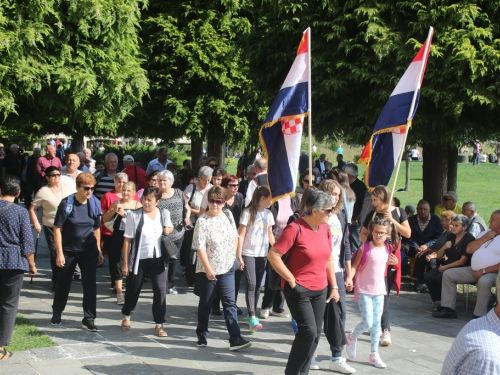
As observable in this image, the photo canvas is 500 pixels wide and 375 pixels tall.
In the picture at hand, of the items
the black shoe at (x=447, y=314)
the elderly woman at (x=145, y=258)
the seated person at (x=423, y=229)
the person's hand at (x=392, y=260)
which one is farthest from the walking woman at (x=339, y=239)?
the seated person at (x=423, y=229)

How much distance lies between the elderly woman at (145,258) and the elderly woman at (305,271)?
2.22 metres

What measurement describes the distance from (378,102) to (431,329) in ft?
14.1

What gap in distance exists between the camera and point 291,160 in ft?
25.5

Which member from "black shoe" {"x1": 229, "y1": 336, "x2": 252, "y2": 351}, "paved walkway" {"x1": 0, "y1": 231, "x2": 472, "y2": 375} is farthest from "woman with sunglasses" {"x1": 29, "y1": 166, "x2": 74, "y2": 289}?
"black shoe" {"x1": 229, "y1": 336, "x2": 252, "y2": 351}

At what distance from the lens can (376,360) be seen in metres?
6.84

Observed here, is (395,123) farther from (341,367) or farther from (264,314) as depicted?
(341,367)

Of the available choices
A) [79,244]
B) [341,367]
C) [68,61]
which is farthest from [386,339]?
[68,61]

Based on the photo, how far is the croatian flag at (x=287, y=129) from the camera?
7789mm

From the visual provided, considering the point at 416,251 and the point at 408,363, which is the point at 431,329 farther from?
the point at 416,251

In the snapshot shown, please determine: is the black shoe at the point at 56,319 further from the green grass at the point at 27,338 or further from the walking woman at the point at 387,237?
the walking woman at the point at 387,237

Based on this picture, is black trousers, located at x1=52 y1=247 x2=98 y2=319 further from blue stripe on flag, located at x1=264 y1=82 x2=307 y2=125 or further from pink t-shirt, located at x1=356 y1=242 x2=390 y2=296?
pink t-shirt, located at x1=356 y1=242 x2=390 y2=296

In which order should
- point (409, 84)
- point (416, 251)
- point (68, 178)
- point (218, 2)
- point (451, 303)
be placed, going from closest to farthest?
point (409, 84), point (451, 303), point (68, 178), point (416, 251), point (218, 2)

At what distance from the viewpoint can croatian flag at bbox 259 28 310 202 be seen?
7.79m

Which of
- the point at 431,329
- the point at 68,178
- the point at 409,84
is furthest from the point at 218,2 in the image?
the point at 431,329
